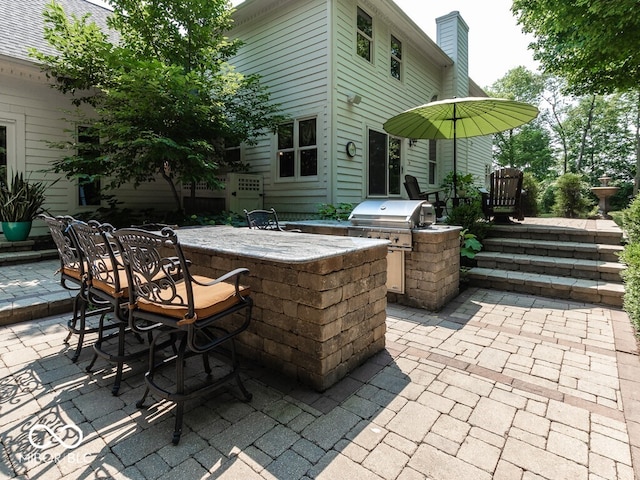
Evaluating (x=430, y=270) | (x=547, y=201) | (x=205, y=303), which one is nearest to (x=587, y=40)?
(x=430, y=270)

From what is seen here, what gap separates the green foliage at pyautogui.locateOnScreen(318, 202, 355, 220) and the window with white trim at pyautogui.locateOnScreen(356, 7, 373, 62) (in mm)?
3605

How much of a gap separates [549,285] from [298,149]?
525cm

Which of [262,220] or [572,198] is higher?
[572,198]

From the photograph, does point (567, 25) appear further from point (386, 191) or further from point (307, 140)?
point (307, 140)

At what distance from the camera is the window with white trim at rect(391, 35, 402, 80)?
8.64 meters

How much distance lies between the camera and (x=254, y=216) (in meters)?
4.79

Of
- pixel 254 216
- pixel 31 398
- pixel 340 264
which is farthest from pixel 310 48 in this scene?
pixel 31 398

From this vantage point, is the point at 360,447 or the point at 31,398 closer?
the point at 360,447

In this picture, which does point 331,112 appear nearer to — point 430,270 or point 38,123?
point 430,270

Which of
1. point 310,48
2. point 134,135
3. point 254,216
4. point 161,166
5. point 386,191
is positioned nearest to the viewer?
point 254,216

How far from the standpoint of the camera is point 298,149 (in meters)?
7.34

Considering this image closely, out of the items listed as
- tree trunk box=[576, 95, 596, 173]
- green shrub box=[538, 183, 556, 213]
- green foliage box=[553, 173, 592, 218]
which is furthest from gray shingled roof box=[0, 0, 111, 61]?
tree trunk box=[576, 95, 596, 173]

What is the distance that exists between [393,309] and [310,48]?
5.70 m

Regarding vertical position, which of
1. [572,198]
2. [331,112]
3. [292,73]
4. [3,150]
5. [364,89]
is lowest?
[572,198]
